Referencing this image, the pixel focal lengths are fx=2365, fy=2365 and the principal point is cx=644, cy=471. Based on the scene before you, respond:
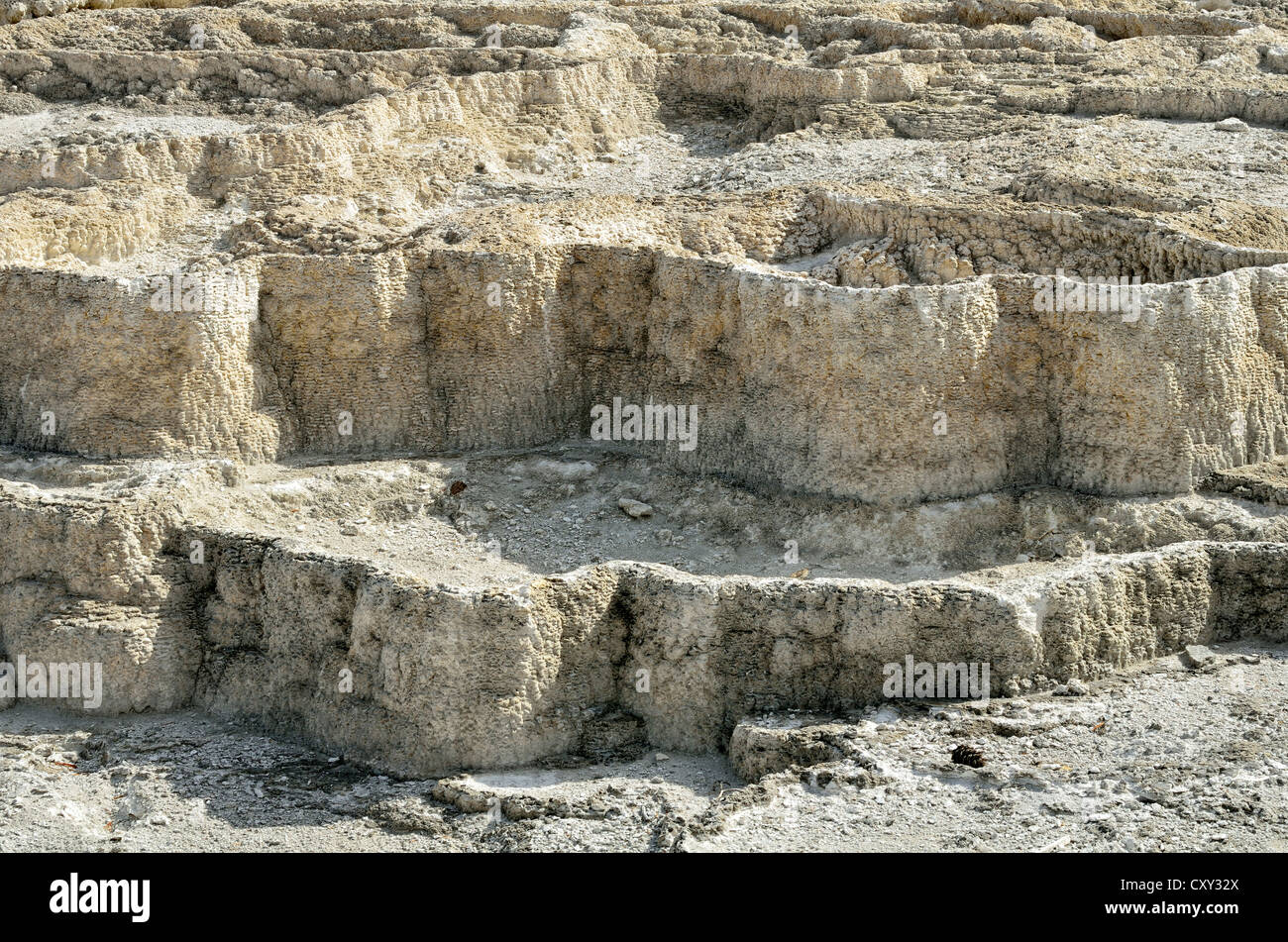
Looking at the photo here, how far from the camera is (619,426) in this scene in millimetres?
29500

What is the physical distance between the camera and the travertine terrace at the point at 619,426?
25688 mm

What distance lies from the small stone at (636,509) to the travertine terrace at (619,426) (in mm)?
38

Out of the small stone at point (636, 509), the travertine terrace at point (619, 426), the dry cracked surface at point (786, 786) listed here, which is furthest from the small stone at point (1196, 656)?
the small stone at point (636, 509)

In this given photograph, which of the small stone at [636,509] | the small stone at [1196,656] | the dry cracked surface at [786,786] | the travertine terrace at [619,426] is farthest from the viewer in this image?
the small stone at [636,509]

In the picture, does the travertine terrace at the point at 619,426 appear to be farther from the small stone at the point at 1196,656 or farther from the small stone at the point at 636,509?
the small stone at the point at 1196,656

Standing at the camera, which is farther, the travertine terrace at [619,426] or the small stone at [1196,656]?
the travertine terrace at [619,426]

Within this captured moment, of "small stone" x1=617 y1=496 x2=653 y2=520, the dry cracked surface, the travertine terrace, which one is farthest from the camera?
"small stone" x1=617 y1=496 x2=653 y2=520

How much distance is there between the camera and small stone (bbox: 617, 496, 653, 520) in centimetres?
2814

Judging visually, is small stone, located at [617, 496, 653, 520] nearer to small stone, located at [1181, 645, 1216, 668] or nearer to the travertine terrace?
the travertine terrace

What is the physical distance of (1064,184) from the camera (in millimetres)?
29797

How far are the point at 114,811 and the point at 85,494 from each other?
13.3 feet

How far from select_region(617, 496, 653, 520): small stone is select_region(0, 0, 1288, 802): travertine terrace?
0.04 m

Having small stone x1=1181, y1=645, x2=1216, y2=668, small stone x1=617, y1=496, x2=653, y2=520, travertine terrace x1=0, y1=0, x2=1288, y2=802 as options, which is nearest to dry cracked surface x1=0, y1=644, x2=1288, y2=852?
small stone x1=1181, y1=645, x2=1216, y2=668

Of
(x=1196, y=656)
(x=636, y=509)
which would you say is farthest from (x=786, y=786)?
(x=636, y=509)
